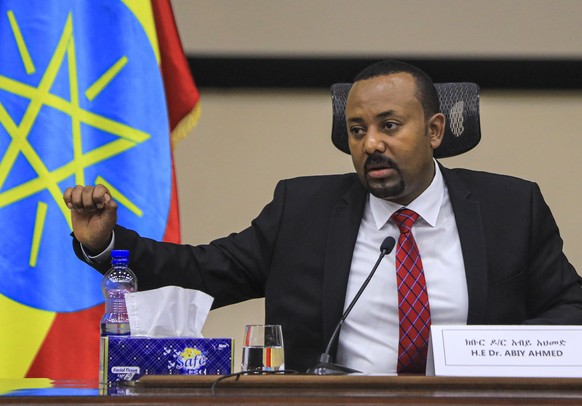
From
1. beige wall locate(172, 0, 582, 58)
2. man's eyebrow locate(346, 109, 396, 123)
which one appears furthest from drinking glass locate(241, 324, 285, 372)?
beige wall locate(172, 0, 582, 58)

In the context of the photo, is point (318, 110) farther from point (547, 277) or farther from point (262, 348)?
point (262, 348)

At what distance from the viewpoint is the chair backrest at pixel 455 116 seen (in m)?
2.53

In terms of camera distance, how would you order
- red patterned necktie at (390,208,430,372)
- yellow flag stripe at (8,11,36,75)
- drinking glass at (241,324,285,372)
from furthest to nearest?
yellow flag stripe at (8,11,36,75) → red patterned necktie at (390,208,430,372) → drinking glass at (241,324,285,372)

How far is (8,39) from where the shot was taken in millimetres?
3154

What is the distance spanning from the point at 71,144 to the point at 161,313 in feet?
4.70

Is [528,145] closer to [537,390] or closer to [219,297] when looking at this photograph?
[219,297]

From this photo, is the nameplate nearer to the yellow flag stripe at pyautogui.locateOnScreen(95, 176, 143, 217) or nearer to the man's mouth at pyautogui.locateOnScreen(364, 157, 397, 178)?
the man's mouth at pyautogui.locateOnScreen(364, 157, 397, 178)

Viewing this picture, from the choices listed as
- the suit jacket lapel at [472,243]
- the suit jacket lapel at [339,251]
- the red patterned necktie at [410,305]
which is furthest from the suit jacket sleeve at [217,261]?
the suit jacket lapel at [472,243]

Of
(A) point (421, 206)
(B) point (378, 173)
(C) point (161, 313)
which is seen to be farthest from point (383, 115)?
(C) point (161, 313)

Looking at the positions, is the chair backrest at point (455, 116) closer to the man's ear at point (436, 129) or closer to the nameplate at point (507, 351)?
the man's ear at point (436, 129)

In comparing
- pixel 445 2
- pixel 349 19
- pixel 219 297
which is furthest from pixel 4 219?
pixel 445 2

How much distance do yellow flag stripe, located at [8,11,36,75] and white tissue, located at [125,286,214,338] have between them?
155cm

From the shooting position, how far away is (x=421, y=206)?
8.37ft

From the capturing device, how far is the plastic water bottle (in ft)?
6.87
